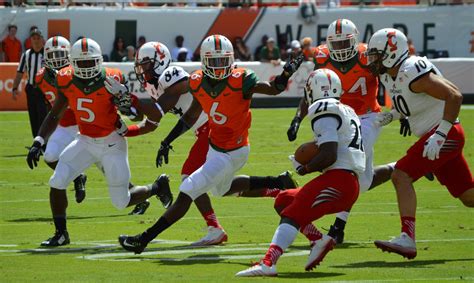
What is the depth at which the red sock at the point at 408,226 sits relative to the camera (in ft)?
28.1

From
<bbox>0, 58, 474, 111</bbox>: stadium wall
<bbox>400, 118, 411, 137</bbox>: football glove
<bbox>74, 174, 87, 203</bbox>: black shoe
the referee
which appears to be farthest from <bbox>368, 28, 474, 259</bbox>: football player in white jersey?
<bbox>0, 58, 474, 111</bbox>: stadium wall

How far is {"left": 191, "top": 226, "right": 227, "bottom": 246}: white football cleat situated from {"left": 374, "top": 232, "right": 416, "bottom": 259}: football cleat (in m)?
1.63

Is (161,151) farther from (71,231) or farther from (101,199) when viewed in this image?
(101,199)

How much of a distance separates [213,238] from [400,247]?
1.82m

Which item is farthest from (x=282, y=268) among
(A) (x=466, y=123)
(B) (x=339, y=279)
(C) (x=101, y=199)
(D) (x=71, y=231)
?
(A) (x=466, y=123)

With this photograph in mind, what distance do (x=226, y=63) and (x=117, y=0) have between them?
1840cm

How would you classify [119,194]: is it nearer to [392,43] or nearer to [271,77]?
[392,43]

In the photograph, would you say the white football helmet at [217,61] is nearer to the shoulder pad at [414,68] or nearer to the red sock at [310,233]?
the shoulder pad at [414,68]

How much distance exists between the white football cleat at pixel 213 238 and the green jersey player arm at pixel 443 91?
206 cm

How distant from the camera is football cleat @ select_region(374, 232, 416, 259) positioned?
845cm

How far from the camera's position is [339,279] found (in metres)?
7.62

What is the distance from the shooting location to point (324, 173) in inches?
317

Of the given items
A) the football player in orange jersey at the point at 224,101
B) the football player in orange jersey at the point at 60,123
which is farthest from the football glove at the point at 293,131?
the football player in orange jersey at the point at 60,123

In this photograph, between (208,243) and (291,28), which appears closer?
(208,243)
